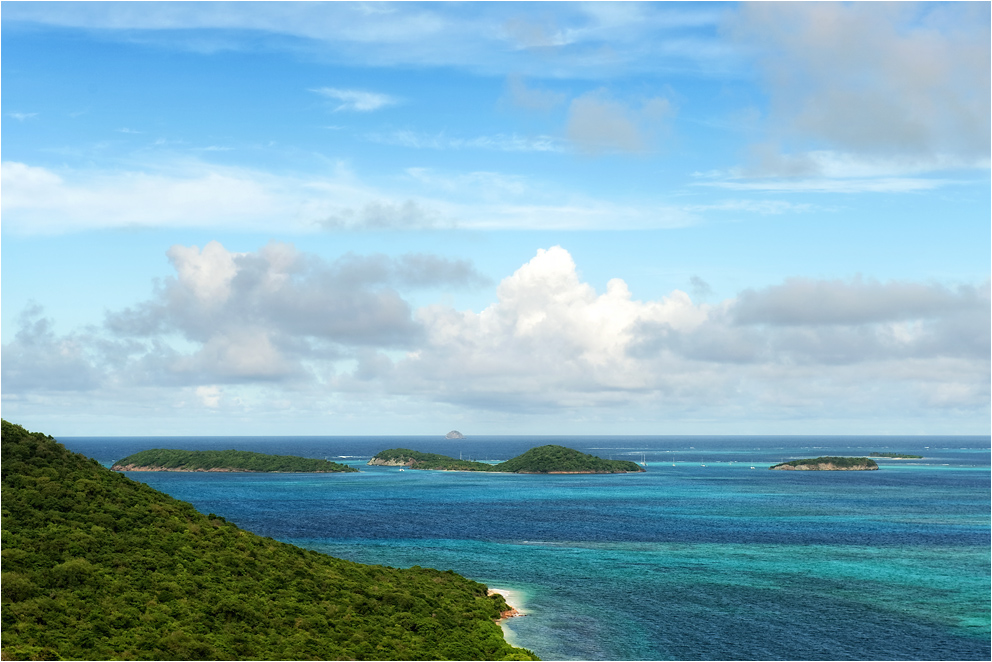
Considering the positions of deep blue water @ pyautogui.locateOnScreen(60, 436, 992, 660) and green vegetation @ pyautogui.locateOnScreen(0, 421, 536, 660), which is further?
deep blue water @ pyautogui.locateOnScreen(60, 436, 992, 660)

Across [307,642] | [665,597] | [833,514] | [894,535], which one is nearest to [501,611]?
[665,597]

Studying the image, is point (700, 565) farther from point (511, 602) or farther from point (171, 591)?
point (171, 591)

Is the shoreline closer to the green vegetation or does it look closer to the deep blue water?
the deep blue water

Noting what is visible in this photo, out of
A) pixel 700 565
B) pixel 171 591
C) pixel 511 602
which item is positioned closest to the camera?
pixel 171 591

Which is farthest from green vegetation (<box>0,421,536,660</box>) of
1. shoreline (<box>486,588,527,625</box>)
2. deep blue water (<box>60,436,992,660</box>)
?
deep blue water (<box>60,436,992,660</box>)

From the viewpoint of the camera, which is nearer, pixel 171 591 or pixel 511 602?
pixel 171 591

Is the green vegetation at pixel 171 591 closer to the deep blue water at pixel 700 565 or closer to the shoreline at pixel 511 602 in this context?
the shoreline at pixel 511 602

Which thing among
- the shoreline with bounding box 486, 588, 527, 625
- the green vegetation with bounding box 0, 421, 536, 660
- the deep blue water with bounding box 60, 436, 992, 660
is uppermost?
the green vegetation with bounding box 0, 421, 536, 660

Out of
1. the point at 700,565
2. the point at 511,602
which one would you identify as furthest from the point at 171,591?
the point at 700,565

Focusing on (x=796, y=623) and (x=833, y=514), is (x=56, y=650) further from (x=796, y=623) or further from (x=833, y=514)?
(x=833, y=514)
